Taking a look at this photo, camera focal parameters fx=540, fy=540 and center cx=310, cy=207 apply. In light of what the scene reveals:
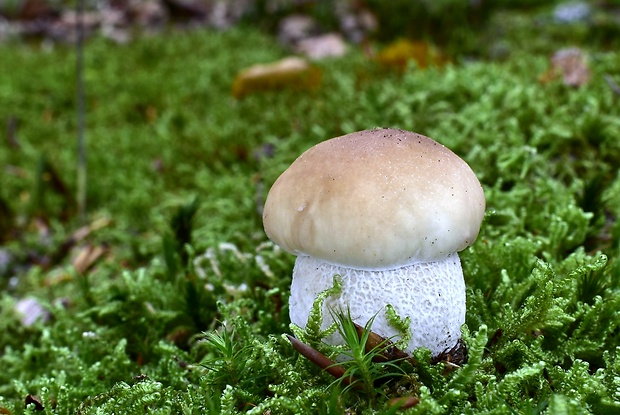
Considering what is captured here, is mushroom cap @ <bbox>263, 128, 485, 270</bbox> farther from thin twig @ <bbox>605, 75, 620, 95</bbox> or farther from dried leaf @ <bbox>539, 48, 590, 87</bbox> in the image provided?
dried leaf @ <bbox>539, 48, 590, 87</bbox>

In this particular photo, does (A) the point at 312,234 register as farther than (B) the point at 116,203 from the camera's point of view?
No

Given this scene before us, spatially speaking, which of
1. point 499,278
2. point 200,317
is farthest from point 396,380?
point 200,317

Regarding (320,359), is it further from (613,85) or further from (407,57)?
(407,57)

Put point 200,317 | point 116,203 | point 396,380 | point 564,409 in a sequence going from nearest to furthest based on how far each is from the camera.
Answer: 1. point 564,409
2. point 396,380
3. point 200,317
4. point 116,203

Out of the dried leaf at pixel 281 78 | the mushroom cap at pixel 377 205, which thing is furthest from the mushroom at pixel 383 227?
the dried leaf at pixel 281 78

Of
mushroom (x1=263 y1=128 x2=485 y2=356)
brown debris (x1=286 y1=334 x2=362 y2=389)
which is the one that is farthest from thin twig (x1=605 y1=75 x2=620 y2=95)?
brown debris (x1=286 y1=334 x2=362 y2=389)

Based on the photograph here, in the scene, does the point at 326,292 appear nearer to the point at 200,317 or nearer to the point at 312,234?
the point at 312,234

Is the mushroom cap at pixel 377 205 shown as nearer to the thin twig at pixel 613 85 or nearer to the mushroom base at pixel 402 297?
the mushroom base at pixel 402 297

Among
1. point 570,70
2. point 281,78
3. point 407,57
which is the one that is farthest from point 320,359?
point 407,57
